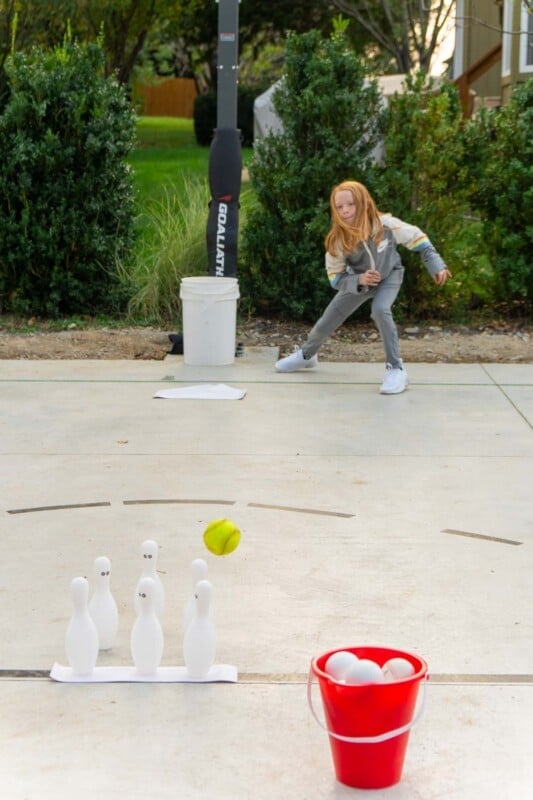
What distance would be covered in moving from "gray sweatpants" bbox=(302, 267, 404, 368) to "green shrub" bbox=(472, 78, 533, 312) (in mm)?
2230

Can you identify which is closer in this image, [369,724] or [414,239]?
[369,724]

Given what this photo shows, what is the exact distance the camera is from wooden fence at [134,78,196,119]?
48.8m

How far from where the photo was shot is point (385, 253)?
8.26 metres

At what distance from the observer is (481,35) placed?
24781 mm

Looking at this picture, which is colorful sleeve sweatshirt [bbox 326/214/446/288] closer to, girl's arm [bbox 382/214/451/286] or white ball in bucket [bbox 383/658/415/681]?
girl's arm [bbox 382/214/451/286]

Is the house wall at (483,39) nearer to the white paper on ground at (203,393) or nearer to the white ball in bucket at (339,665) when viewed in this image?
the white paper on ground at (203,393)

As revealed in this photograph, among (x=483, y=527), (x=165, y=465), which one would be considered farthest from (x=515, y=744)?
(x=165, y=465)

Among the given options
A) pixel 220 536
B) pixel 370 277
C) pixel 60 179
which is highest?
pixel 60 179

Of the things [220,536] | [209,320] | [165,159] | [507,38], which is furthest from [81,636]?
[165,159]

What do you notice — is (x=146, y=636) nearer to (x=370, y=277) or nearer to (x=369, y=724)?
(x=369, y=724)

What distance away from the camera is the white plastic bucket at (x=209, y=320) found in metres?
8.84

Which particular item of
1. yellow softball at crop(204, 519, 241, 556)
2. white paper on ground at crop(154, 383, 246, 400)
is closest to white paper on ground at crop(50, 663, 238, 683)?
yellow softball at crop(204, 519, 241, 556)

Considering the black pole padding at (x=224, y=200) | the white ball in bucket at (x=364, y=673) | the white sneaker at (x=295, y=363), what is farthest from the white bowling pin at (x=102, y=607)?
the black pole padding at (x=224, y=200)

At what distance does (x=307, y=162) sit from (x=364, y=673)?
7567mm
